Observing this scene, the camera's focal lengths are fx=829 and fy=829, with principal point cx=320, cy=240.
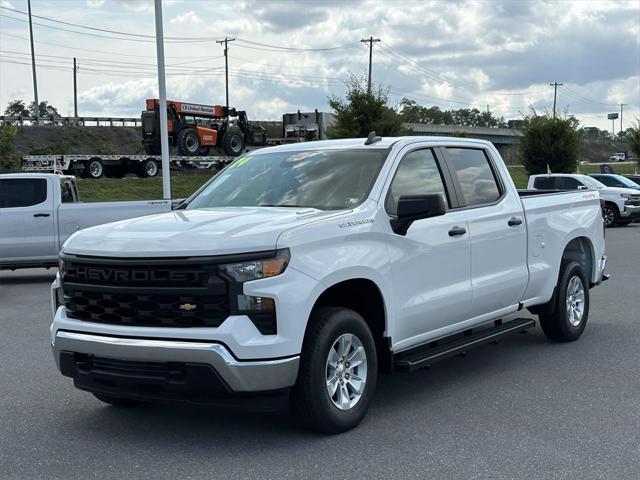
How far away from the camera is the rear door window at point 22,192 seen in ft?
48.2

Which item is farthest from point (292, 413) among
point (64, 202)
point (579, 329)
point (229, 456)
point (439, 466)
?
point (64, 202)

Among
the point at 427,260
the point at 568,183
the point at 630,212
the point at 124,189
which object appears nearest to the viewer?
the point at 427,260

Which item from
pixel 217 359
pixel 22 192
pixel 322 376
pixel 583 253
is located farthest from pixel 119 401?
pixel 22 192

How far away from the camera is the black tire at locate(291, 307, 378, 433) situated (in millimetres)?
5023

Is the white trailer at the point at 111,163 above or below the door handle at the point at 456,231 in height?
below

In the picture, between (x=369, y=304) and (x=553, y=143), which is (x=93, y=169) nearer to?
(x=553, y=143)

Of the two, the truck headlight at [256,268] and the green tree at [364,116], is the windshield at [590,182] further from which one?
the truck headlight at [256,268]

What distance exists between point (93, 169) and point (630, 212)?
24840 mm

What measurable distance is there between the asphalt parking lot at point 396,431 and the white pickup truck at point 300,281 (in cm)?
32

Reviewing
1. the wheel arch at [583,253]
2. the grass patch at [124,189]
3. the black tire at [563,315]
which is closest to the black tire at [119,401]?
the black tire at [563,315]

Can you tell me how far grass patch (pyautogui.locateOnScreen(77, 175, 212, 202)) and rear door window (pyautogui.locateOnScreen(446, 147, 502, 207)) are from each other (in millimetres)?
29658

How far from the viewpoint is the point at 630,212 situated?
2731 centimetres

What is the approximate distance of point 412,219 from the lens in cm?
586

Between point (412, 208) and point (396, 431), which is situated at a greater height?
point (412, 208)
